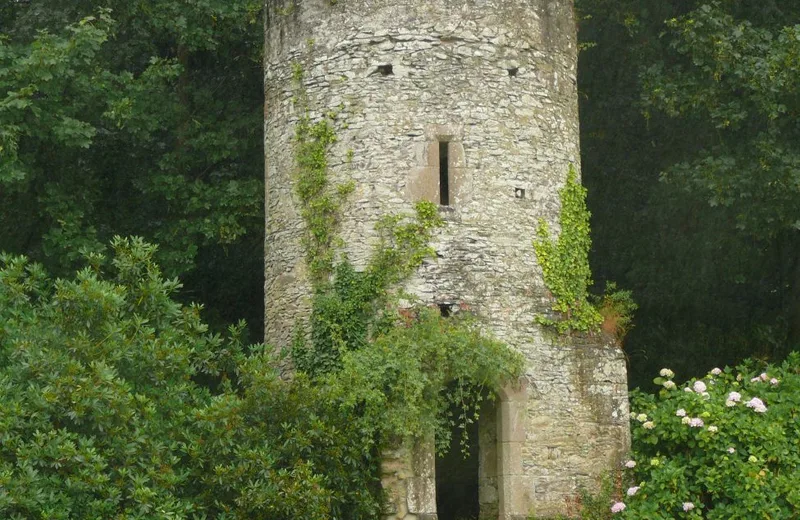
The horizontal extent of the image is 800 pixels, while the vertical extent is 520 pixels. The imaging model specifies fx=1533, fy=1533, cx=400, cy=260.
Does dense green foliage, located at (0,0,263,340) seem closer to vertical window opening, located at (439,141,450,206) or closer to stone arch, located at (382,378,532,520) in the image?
vertical window opening, located at (439,141,450,206)

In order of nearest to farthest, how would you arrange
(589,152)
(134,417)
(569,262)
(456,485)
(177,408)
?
(134,417), (177,408), (569,262), (456,485), (589,152)

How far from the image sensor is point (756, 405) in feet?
52.7

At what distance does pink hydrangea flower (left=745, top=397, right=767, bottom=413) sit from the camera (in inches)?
632

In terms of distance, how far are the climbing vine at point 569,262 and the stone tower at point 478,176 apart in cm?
14

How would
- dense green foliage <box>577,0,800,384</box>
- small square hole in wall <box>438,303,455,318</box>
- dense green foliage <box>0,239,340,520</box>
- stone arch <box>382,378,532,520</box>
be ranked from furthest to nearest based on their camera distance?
dense green foliage <box>577,0,800,384</box>, small square hole in wall <box>438,303,455,318</box>, stone arch <box>382,378,532,520</box>, dense green foliage <box>0,239,340,520</box>

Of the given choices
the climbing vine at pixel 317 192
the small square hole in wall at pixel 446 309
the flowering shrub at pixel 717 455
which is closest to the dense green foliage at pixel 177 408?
the small square hole in wall at pixel 446 309

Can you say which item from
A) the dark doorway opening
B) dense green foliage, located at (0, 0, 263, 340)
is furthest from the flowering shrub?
dense green foliage, located at (0, 0, 263, 340)

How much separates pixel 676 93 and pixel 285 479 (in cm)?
823

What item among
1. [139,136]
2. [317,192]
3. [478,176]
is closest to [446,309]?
[478,176]

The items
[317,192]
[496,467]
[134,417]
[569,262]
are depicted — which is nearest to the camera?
[134,417]

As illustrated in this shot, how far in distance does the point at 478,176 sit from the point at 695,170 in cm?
436

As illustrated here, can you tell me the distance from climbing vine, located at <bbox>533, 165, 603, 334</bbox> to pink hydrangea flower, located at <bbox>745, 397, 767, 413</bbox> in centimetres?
183

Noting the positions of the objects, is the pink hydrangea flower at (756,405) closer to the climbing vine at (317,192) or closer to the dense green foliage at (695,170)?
the dense green foliage at (695,170)

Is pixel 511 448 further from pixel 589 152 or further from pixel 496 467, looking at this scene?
pixel 589 152
